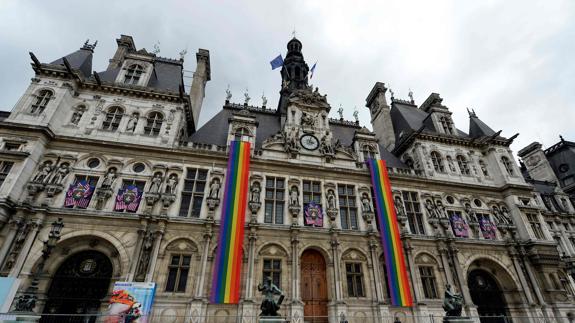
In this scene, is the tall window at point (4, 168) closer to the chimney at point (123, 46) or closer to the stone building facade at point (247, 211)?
the stone building facade at point (247, 211)

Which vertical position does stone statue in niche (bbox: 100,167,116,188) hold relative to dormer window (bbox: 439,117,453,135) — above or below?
below

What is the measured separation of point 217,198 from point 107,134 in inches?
364

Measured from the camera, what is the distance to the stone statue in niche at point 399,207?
1939 centimetres

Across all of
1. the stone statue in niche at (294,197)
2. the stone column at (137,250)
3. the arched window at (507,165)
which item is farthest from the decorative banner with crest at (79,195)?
the arched window at (507,165)

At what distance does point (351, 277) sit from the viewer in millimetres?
16875

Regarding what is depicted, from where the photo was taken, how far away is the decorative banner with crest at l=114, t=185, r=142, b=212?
51.3ft

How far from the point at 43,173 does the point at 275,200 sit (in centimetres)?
1400

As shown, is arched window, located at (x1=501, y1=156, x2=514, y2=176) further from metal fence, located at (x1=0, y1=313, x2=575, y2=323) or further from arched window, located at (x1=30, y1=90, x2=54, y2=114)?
arched window, located at (x1=30, y1=90, x2=54, y2=114)

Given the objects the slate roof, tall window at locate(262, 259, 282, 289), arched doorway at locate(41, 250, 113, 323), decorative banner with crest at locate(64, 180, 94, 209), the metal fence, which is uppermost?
the slate roof

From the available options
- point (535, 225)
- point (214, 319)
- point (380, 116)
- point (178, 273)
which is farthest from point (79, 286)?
point (535, 225)

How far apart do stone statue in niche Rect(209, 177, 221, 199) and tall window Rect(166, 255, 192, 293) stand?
3849 mm

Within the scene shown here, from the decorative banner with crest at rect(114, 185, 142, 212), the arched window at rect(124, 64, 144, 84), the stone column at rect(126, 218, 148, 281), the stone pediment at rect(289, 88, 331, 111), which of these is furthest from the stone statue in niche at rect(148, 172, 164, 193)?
the stone pediment at rect(289, 88, 331, 111)

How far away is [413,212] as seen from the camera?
790 inches

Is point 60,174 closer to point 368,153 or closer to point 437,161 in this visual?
point 368,153
